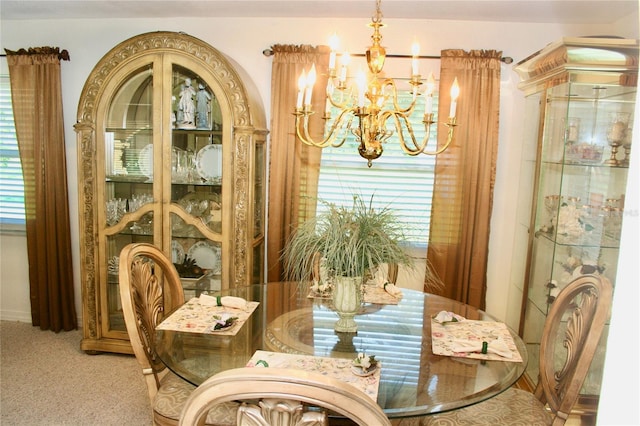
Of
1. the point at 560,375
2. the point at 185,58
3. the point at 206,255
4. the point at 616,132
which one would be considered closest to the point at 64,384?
the point at 206,255

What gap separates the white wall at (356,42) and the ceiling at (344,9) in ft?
0.22

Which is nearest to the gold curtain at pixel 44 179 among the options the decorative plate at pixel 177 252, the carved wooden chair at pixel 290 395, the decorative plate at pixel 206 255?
the decorative plate at pixel 177 252

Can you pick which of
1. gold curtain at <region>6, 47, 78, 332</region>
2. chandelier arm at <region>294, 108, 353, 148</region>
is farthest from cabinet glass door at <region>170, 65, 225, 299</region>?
gold curtain at <region>6, 47, 78, 332</region>

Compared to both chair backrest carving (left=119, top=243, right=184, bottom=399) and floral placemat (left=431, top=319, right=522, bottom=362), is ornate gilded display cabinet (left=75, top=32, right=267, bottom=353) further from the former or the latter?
floral placemat (left=431, top=319, right=522, bottom=362)

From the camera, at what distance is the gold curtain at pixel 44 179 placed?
136 inches

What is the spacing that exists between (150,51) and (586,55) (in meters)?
2.40

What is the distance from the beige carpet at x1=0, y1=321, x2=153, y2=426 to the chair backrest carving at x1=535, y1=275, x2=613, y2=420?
193 centimetres

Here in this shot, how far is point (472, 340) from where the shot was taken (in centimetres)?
182

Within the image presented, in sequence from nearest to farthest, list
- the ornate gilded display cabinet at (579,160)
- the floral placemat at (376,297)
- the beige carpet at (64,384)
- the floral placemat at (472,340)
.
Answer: the floral placemat at (472,340) < the floral placemat at (376,297) < the ornate gilded display cabinet at (579,160) < the beige carpet at (64,384)

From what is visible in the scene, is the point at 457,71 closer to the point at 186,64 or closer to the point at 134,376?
the point at 186,64

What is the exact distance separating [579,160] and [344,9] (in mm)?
1620

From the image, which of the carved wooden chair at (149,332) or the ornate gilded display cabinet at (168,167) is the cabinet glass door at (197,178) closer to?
the ornate gilded display cabinet at (168,167)

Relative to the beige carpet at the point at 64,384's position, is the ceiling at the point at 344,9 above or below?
above

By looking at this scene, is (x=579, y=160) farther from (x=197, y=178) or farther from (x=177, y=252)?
(x=177, y=252)
